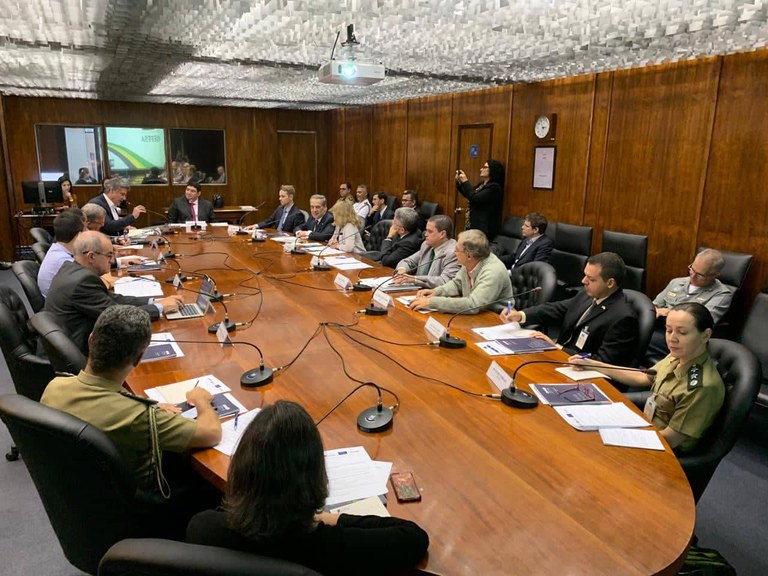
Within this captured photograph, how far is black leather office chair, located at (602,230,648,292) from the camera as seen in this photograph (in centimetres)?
451

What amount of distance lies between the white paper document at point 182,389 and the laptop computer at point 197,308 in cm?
92

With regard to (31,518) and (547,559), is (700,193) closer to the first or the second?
(547,559)

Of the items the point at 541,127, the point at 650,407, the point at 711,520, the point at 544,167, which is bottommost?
the point at 711,520

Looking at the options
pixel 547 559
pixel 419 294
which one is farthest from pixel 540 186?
pixel 547 559

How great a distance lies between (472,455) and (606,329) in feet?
4.44

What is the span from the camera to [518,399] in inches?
75.2

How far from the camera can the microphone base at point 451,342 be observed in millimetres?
2510

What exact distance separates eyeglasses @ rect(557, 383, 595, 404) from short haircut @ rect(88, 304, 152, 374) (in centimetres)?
149

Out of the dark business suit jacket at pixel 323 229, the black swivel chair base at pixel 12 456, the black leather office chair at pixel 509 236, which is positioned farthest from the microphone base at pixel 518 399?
A: the black leather office chair at pixel 509 236

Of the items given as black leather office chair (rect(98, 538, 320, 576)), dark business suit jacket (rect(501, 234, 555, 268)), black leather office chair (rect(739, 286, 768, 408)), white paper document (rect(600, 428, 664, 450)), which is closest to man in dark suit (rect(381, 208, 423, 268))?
dark business suit jacket (rect(501, 234, 555, 268))

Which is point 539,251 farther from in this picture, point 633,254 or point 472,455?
point 472,455

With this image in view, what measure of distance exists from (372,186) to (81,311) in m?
7.22

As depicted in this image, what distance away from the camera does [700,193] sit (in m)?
4.47

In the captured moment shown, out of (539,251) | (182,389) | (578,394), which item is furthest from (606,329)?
(539,251)
